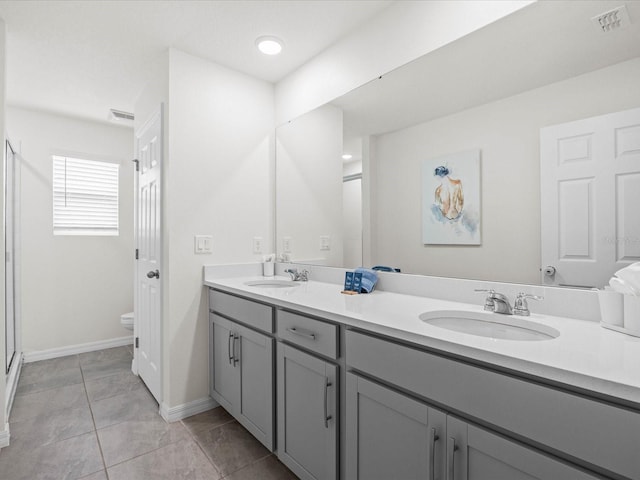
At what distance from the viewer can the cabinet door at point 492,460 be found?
0.77m

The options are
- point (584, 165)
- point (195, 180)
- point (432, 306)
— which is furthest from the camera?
point (195, 180)

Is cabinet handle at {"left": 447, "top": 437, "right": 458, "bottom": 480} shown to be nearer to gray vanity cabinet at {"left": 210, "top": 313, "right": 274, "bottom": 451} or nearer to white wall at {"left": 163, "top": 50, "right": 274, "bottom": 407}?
gray vanity cabinet at {"left": 210, "top": 313, "right": 274, "bottom": 451}

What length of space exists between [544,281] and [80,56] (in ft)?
9.92

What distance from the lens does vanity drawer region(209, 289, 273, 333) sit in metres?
1.73

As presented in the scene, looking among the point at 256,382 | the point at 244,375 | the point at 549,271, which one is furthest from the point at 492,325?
the point at 244,375

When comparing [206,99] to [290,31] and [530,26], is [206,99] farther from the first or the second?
[530,26]

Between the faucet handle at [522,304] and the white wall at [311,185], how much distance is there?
1.07m

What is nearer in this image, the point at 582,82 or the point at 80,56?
the point at 582,82

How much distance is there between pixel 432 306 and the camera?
147 cm

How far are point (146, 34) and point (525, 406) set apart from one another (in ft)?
8.45

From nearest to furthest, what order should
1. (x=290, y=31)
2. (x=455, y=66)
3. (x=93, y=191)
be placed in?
(x=455, y=66), (x=290, y=31), (x=93, y=191)

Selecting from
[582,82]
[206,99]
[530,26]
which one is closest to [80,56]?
[206,99]

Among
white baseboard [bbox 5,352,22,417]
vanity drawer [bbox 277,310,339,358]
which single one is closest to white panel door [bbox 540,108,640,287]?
vanity drawer [bbox 277,310,339,358]

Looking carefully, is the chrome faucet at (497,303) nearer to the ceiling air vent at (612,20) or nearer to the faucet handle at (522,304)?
the faucet handle at (522,304)
